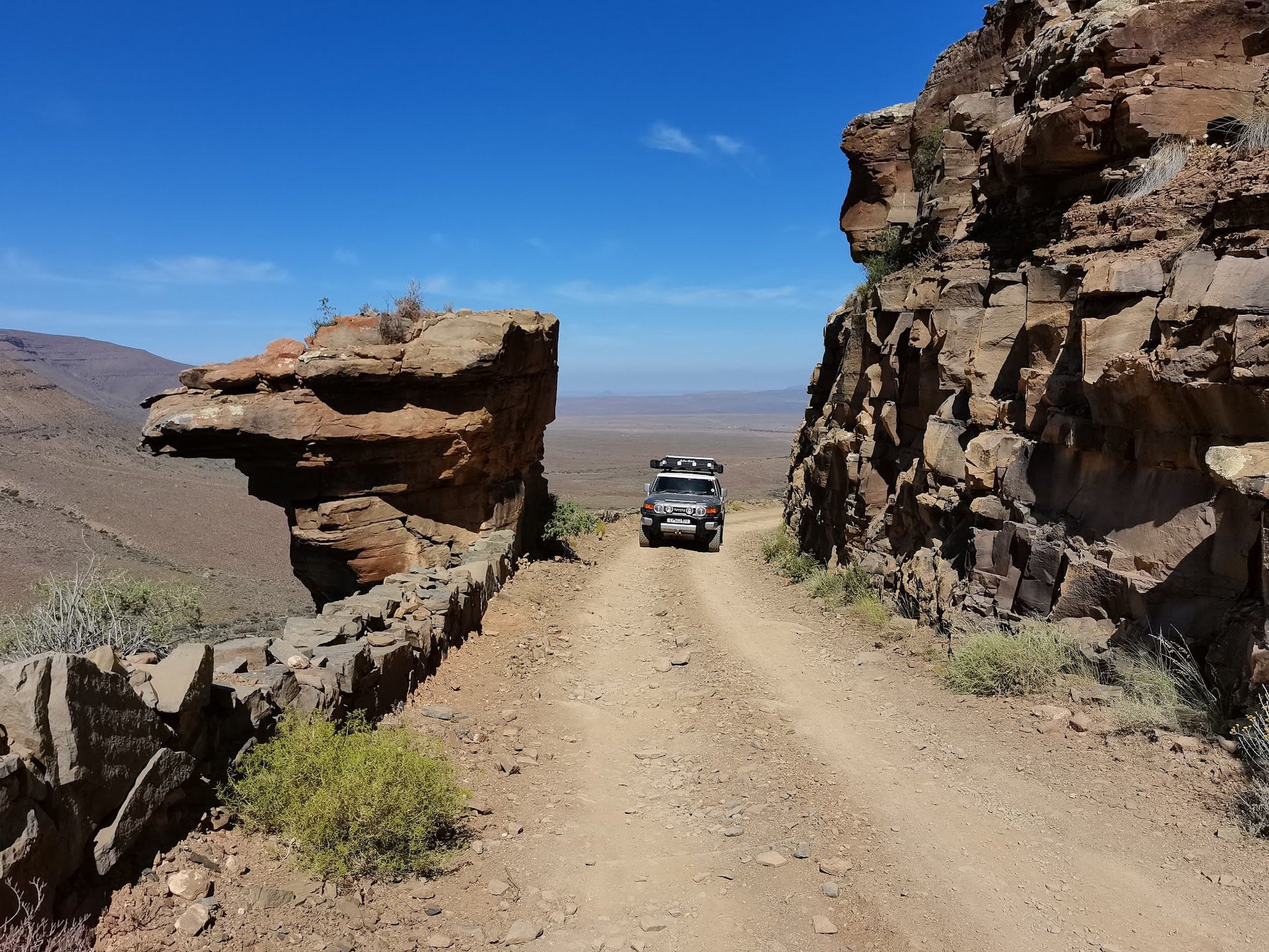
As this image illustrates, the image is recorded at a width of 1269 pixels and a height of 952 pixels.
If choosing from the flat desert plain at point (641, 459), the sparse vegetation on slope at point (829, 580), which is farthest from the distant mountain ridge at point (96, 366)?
the sparse vegetation on slope at point (829, 580)

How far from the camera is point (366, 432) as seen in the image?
13.2m

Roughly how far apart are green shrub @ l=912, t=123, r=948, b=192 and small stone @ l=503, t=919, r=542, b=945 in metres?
16.0

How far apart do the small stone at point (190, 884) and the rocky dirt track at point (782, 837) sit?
0.08m

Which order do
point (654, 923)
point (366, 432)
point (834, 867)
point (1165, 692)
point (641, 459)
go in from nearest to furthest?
point (654, 923) < point (834, 867) < point (1165, 692) < point (366, 432) < point (641, 459)

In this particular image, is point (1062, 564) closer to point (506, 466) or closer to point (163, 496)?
point (506, 466)

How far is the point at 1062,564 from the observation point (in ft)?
27.3

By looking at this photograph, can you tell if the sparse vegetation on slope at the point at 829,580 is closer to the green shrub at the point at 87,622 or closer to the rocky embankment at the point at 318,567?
the rocky embankment at the point at 318,567

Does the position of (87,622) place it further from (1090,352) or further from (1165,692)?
(1090,352)

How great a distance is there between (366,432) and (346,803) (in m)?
9.33

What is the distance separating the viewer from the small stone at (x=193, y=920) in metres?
3.85

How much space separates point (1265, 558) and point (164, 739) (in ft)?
24.3

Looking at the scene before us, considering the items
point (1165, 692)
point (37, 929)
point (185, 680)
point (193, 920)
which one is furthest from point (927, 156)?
point (37, 929)

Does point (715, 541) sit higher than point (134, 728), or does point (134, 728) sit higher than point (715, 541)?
point (134, 728)

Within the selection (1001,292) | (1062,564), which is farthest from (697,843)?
(1001,292)
